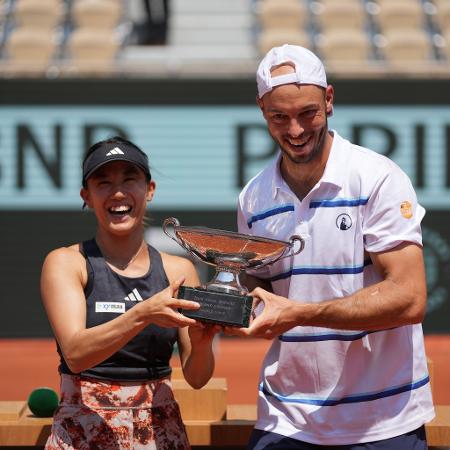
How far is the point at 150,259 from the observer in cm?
306

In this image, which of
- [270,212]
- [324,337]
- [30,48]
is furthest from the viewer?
[30,48]

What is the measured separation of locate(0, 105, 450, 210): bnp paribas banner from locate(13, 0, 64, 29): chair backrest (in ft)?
9.74

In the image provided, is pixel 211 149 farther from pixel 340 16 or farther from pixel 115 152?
pixel 115 152

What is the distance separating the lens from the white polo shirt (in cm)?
283

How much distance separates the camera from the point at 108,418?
2875mm

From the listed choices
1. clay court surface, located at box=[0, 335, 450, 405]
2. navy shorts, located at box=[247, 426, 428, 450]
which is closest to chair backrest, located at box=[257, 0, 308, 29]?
clay court surface, located at box=[0, 335, 450, 405]

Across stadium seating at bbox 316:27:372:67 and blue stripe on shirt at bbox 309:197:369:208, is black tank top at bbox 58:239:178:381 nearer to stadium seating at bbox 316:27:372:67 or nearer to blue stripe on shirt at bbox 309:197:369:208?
blue stripe on shirt at bbox 309:197:369:208

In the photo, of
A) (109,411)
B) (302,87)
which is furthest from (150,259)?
(302,87)

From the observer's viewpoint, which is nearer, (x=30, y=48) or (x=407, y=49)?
(x=30, y=48)

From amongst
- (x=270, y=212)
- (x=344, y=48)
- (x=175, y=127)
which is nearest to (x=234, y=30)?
(x=344, y=48)

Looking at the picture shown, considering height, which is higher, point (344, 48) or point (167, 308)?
point (344, 48)

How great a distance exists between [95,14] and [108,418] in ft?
38.3

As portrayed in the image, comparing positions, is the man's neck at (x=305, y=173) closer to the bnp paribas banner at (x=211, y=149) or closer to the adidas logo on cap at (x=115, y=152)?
the adidas logo on cap at (x=115, y=152)

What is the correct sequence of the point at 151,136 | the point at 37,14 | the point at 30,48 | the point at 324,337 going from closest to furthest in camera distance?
the point at 324,337
the point at 151,136
the point at 30,48
the point at 37,14
